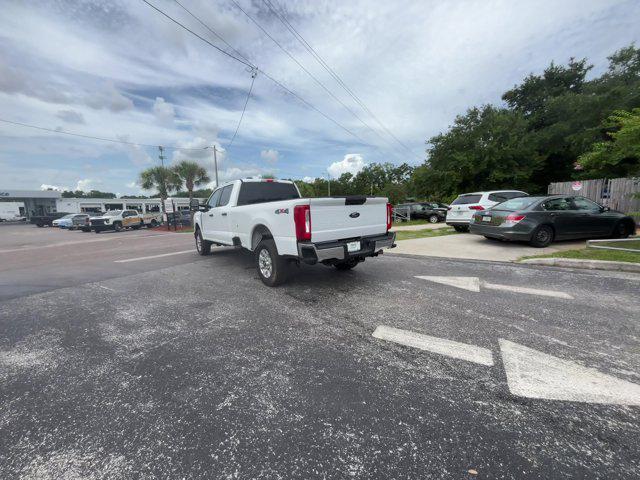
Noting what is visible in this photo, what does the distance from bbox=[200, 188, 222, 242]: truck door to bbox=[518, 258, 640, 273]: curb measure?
24.1 feet

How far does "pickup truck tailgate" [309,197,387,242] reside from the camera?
4211 mm

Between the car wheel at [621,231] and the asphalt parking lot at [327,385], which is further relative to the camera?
the car wheel at [621,231]

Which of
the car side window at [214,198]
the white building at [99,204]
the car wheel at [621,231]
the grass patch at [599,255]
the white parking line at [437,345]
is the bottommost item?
the white parking line at [437,345]

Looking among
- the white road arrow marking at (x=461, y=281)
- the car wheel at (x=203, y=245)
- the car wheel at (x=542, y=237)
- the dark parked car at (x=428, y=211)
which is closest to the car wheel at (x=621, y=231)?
the car wheel at (x=542, y=237)

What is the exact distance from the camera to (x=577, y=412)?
1.90 metres

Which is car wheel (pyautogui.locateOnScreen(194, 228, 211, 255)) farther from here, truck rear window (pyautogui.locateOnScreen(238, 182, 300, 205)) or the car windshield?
the car windshield

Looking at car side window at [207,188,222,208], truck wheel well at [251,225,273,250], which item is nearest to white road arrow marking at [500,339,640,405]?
truck wheel well at [251,225,273,250]

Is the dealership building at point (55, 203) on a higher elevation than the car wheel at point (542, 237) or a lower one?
higher

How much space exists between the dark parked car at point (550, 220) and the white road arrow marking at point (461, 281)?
11.2 ft

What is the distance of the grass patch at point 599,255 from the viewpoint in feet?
19.0

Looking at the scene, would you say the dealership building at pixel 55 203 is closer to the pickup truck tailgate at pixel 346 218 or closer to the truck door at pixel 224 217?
the truck door at pixel 224 217

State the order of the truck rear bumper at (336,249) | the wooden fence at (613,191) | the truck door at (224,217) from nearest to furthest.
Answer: the truck rear bumper at (336,249) → the truck door at (224,217) → the wooden fence at (613,191)

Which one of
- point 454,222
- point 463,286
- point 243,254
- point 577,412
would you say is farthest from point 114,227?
point 577,412

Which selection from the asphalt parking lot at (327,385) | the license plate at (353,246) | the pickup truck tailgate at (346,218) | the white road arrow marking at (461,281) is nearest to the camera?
the asphalt parking lot at (327,385)
